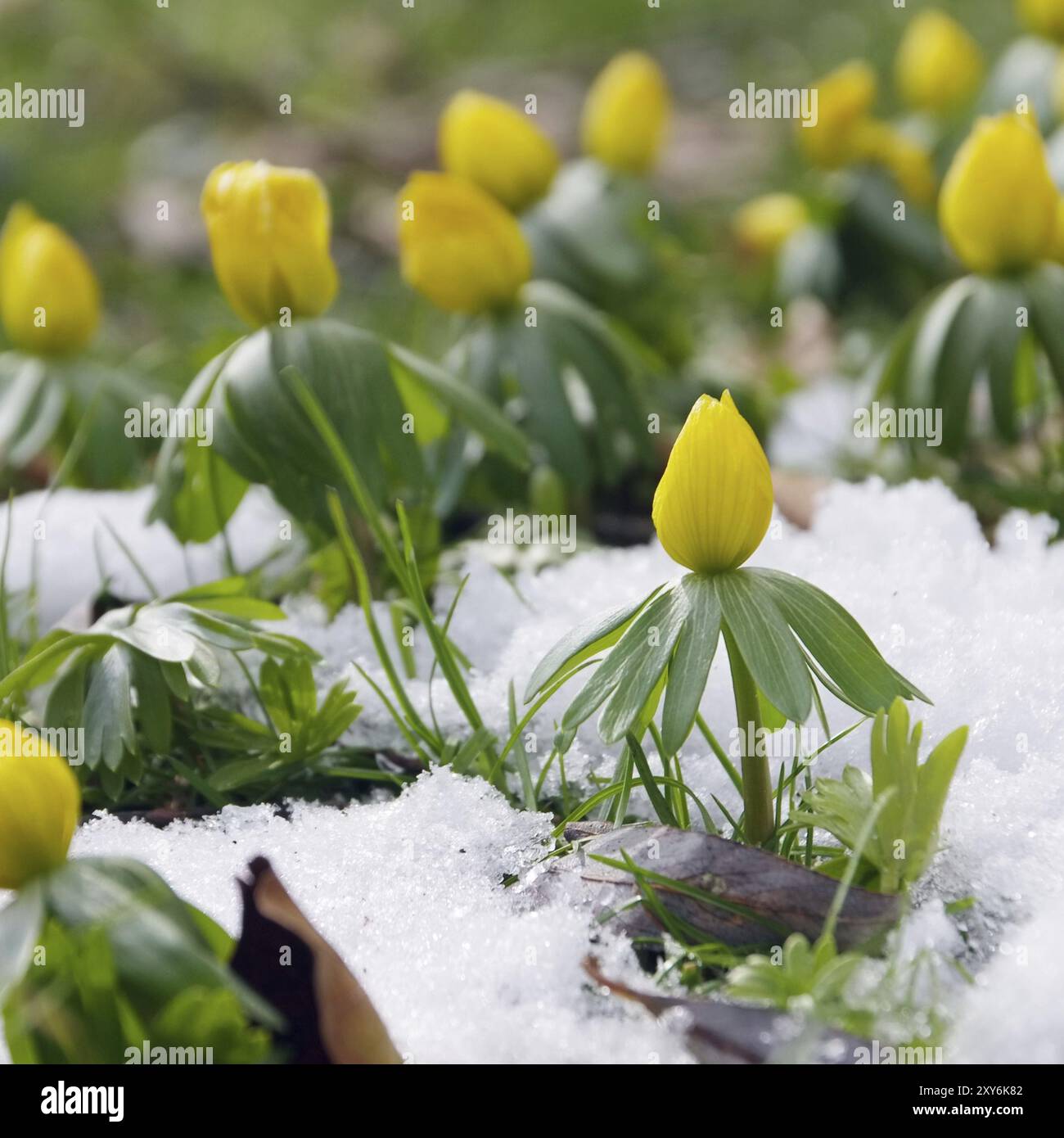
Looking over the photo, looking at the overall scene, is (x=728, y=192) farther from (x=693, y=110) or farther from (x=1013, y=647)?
(x=1013, y=647)

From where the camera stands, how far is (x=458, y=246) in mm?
1801

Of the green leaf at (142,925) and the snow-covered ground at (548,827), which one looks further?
the snow-covered ground at (548,827)

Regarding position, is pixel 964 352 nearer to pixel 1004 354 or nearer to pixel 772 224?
pixel 1004 354

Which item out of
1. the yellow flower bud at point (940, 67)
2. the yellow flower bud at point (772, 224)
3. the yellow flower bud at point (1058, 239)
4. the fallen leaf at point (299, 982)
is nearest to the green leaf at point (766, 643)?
the fallen leaf at point (299, 982)

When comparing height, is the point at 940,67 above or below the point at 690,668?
above

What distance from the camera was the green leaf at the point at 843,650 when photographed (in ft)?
3.49

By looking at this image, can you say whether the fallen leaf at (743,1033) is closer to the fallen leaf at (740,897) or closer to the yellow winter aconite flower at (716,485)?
the fallen leaf at (740,897)

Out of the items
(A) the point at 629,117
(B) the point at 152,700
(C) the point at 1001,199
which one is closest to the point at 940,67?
(A) the point at 629,117

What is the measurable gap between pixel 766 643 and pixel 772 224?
7.04 ft

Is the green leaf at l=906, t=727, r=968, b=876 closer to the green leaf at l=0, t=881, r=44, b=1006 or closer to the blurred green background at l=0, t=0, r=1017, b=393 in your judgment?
the green leaf at l=0, t=881, r=44, b=1006

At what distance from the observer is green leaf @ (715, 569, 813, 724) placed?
40.1 inches

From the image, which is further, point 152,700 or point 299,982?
point 152,700

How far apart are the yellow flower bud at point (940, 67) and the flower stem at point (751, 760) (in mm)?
2321

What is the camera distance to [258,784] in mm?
1400
